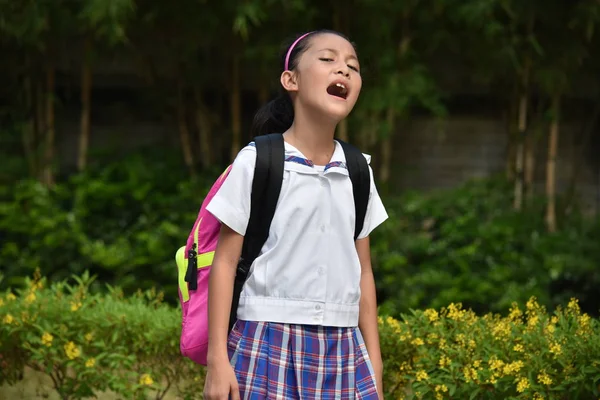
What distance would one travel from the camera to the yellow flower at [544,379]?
3.23m

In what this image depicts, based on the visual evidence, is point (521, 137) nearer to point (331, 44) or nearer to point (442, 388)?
point (442, 388)

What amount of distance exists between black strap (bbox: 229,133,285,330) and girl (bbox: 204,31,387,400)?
0.02 meters

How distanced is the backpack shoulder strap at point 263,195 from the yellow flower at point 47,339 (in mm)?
1776

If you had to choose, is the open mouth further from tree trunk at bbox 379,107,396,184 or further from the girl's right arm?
tree trunk at bbox 379,107,396,184

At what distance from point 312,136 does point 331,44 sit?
22cm

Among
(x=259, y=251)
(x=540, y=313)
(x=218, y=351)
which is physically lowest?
(x=540, y=313)

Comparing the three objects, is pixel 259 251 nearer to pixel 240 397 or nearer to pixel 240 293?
pixel 240 293

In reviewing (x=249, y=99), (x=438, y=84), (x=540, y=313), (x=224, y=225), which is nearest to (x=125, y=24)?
(x=249, y=99)

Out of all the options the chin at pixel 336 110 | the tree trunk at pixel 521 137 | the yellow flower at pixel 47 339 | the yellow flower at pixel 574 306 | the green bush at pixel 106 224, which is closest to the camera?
the chin at pixel 336 110

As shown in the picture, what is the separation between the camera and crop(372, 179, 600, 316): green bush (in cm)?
738

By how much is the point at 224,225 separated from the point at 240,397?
390mm

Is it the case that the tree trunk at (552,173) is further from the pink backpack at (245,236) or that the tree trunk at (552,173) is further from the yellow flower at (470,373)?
the pink backpack at (245,236)

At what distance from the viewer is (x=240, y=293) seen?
2.39m

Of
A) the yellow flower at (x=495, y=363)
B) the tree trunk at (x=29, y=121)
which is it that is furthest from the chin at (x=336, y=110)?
the tree trunk at (x=29, y=121)
